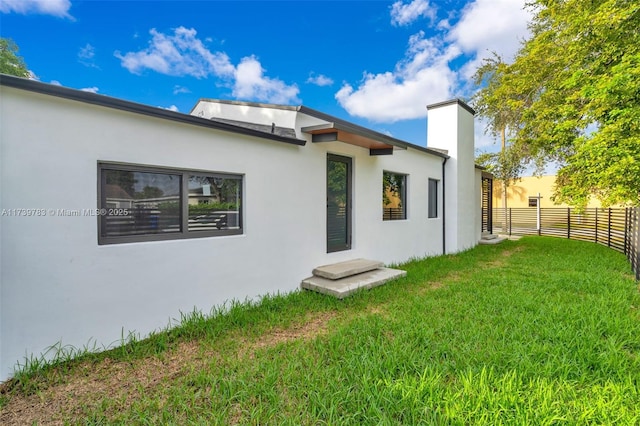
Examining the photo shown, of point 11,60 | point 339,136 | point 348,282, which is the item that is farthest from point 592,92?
point 11,60

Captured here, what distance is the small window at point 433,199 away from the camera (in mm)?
9383

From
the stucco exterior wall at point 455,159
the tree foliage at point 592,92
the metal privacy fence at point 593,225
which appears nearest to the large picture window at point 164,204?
the stucco exterior wall at point 455,159

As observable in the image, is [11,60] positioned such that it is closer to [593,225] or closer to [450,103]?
[450,103]

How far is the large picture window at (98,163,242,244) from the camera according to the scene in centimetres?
338

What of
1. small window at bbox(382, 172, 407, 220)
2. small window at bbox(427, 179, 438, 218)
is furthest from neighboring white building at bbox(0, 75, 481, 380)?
small window at bbox(427, 179, 438, 218)

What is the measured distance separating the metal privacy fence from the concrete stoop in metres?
5.24

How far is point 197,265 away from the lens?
4031 millimetres

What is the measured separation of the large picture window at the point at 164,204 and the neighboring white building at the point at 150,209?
1cm

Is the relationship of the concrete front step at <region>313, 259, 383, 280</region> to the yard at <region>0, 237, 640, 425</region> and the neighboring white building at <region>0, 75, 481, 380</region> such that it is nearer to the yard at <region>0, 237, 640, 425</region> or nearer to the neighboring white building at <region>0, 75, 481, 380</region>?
the neighboring white building at <region>0, 75, 481, 380</region>

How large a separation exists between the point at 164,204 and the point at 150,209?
0.19 metres

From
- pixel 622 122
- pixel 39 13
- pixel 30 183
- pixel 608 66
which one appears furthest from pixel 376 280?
pixel 608 66

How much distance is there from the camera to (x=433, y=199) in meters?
9.53

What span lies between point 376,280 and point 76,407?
175 inches

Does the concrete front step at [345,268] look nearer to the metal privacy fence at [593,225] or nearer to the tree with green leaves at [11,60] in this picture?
the metal privacy fence at [593,225]
